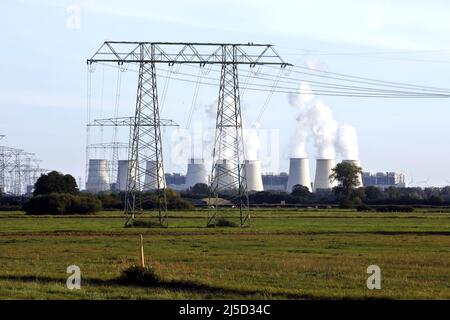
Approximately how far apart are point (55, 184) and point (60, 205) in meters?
18.7

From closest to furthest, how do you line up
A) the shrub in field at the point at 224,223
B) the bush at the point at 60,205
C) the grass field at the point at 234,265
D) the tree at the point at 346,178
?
the grass field at the point at 234,265 < the shrub in field at the point at 224,223 < the bush at the point at 60,205 < the tree at the point at 346,178

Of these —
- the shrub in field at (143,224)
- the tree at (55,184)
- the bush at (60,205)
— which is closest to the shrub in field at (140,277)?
the shrub in field at (143,224)

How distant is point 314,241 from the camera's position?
170ft

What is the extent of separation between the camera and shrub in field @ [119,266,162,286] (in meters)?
26.8

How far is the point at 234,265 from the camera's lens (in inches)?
1314

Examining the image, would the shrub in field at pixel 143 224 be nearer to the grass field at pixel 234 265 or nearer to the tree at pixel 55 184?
the grass field at pixel 234 265

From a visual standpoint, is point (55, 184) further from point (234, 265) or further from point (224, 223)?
point (234, 265)

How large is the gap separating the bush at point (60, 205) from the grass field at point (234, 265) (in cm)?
5589

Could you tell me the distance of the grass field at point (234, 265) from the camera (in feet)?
79.2

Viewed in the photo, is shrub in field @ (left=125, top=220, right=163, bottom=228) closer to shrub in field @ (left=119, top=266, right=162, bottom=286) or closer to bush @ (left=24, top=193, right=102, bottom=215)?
bush @ (left=24, top=193, right=102, bottom=215)

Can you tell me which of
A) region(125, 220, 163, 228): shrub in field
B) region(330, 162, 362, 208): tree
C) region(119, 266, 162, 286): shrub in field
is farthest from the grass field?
region(330, 162, 362, 208): tree


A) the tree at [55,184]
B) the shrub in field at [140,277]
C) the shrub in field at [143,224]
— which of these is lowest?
the shrub in field at [140,277]

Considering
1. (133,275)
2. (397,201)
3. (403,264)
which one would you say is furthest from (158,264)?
(397,201)

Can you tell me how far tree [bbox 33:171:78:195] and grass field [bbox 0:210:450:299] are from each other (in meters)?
73.9
